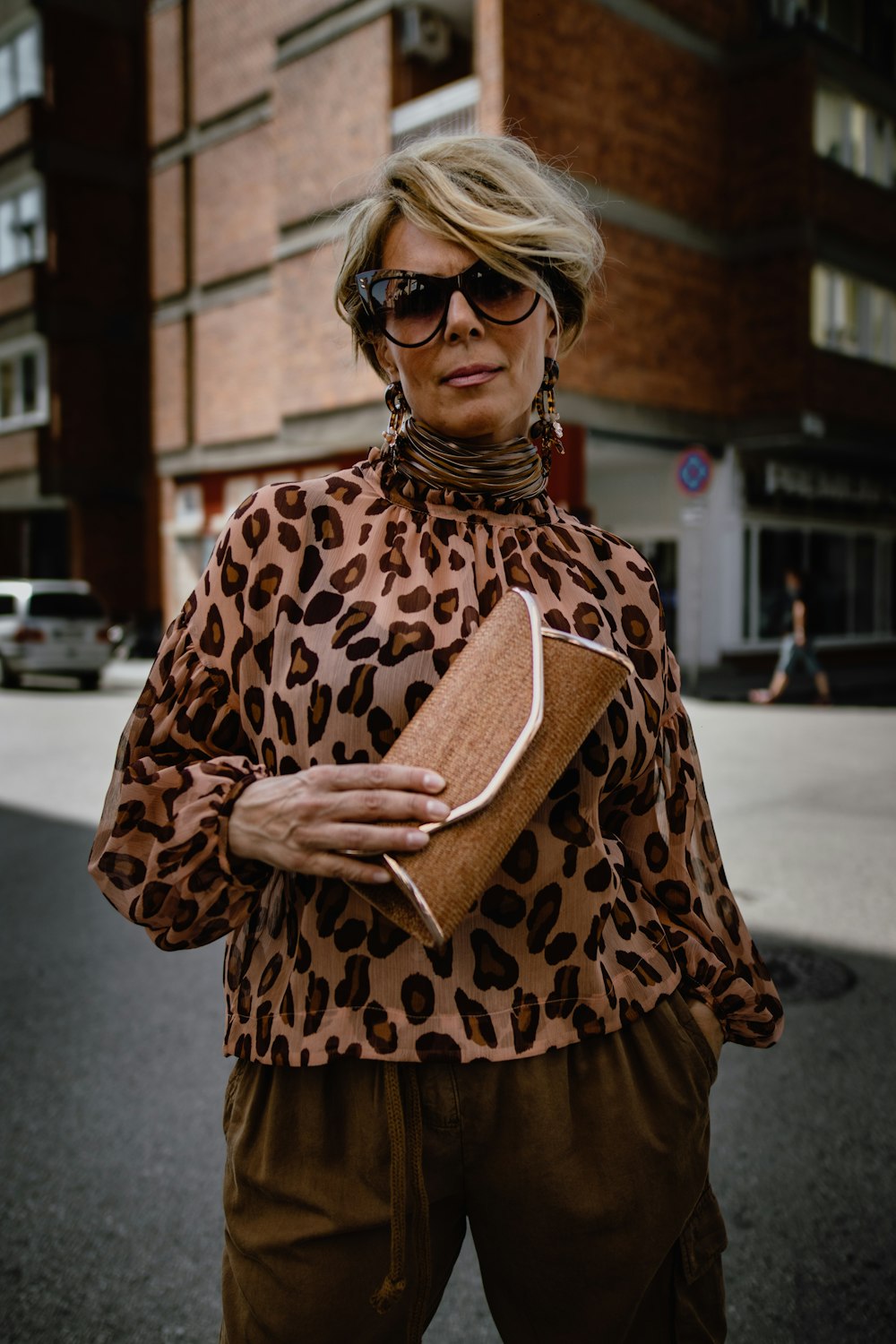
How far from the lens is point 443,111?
1708cm

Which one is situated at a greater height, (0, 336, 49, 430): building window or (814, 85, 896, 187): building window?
(814, 85, 896, 187): building window

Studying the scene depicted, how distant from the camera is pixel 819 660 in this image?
22031mm

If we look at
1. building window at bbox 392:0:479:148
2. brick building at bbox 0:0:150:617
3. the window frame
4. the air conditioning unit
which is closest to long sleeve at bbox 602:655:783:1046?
building window at bbox 392:0:479:148

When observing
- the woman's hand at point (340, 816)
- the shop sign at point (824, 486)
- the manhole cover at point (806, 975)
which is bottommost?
the manhole cover at point (806, 975)

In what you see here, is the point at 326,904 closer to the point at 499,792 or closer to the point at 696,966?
the point at 499,792

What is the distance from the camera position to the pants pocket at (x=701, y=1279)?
4.97ft

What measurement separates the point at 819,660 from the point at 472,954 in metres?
22.0

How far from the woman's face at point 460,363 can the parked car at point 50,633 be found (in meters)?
16.9

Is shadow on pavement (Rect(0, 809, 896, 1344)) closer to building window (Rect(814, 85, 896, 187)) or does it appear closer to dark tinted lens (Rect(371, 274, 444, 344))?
dark tinted lens (Rect(371, 274, 444, 344))

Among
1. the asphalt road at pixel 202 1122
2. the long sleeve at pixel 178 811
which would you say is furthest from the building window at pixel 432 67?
the long sleeve at pixel 178 811

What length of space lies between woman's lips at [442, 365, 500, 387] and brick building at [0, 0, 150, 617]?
2561 cm

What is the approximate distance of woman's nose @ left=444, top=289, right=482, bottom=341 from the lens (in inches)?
58.2

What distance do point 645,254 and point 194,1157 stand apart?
18155mm

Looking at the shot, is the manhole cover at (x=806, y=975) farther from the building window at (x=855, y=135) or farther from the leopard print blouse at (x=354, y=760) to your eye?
the building window at (x=855, y=135)
